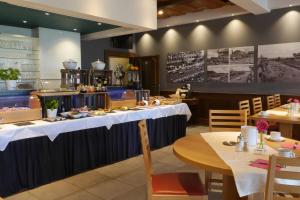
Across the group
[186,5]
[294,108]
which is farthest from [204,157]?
[186,5]

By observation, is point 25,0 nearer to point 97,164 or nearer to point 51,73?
point 97,164

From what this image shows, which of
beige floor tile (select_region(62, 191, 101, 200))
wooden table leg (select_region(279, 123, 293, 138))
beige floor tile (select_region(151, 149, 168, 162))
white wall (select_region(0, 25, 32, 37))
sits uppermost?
white wall (select_region(0, 25, 32, 37))

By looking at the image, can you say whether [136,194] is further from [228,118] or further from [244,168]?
[244,168]

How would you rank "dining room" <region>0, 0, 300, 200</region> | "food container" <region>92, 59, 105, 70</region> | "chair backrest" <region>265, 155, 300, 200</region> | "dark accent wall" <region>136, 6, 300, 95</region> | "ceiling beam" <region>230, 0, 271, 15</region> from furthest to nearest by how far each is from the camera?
"dark accent wall" <region>136, 6, 300, 95</region>, "food container" <region>92, 59, 105, 70</region>, "ceiling beam" <region>230, 0, 271, 15</region>, "dining room" <region>0, 0, 300, 200</region>, "chair backrest" <region>265, 155, 300, 200</region>

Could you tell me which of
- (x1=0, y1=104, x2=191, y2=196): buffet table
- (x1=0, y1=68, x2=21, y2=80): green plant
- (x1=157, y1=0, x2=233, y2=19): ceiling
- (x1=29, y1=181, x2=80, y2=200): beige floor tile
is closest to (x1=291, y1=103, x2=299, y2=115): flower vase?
(x1=0, y1=104, x2=191, y2=196): buffet table

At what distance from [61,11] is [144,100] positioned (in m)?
2.17

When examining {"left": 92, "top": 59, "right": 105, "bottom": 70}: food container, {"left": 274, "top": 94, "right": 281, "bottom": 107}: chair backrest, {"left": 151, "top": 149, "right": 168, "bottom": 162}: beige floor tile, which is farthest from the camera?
{"left": 92, "top": 59, "right": 105, "bottom": 70}: food container

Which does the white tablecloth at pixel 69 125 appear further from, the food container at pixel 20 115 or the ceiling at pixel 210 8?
the ceiling at pixel 210 8

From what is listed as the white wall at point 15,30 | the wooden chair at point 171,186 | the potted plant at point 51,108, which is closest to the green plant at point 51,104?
the potted plant at point 51,108

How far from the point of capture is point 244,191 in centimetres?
151

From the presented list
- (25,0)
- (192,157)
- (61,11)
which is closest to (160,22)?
(61,11)

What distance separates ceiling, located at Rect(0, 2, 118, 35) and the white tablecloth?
204 cm

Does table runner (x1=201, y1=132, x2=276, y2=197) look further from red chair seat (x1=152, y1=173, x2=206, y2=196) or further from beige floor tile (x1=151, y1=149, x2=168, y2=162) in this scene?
beige floor tile (x1=151, y1=149, x2=168, y2=162)

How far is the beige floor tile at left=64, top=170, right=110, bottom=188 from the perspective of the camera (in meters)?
3.20
